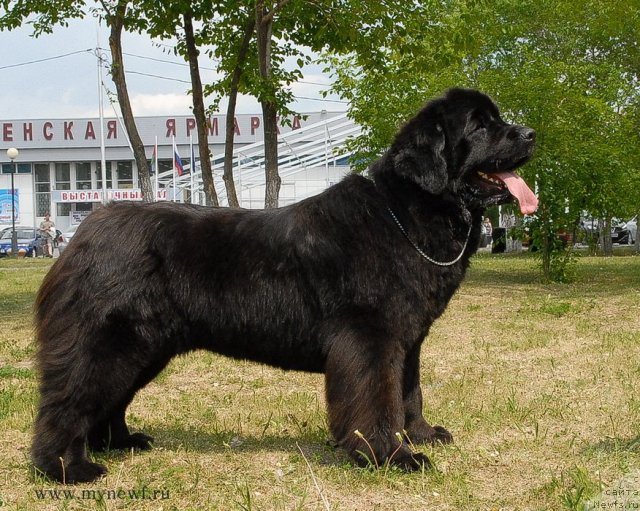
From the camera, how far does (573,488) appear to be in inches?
147

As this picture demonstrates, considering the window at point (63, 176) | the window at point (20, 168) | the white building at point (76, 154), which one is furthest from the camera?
the window at point (63, 176)

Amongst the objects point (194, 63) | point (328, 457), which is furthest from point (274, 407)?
point (194, 63)

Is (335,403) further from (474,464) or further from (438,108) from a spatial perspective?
(438,108)

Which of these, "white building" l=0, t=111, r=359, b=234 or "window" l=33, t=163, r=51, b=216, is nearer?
"white building" l=0, t=111, r=359, b=234

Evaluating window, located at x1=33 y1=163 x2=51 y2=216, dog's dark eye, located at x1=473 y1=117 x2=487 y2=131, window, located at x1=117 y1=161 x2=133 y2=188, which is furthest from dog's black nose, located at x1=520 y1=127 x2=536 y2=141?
window, located at x1=33 y1=163 x2=51 y2=216

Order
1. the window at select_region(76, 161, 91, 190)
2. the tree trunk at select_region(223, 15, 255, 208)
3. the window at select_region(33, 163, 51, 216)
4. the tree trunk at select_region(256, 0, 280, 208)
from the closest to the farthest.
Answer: the tree trunk at select_region(256, 0, 280, 208)
the tree trunk at select_region(223, 15, 255, 208)
the window at select_region(33, 163, 51, 216)
the window at select_region(76, 161, 91, 190)

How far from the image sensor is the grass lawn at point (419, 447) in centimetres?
382

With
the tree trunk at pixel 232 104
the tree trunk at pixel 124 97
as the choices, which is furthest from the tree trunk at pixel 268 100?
the tree trunk at pixel 124 97

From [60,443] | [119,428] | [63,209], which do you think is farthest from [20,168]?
[60,443]

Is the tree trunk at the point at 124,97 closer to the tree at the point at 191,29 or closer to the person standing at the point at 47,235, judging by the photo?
the tree at the point at 191,29

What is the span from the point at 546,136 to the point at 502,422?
33.0ft

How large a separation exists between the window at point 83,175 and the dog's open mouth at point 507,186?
54.8m

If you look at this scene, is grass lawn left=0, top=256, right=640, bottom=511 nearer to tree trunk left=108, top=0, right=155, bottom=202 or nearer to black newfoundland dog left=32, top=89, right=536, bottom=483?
black newfoundland dog left=32, top=89, right=536, bottom=483

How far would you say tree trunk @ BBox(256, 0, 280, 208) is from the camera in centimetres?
1230
